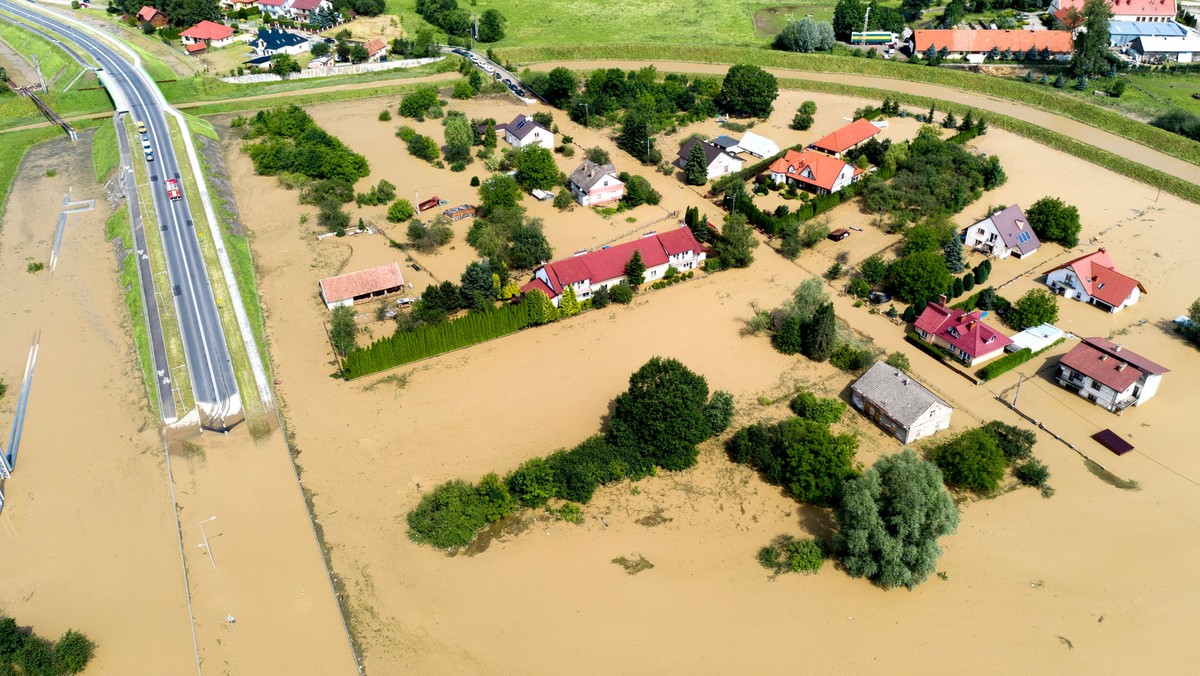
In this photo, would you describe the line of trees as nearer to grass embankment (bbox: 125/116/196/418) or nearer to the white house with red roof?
grass embankment (bbox: 125/116/196/418)

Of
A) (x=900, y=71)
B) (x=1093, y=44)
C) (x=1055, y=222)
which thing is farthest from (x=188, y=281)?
(x=1093, y=44)

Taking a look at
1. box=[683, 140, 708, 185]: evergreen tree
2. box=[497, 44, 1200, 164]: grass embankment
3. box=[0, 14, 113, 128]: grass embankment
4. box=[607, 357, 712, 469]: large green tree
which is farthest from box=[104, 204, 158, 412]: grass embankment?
box=[497, 44, 1200, 164]: grass embankment

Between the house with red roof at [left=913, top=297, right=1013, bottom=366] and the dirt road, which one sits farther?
the dirt road

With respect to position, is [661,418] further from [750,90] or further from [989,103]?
[989,103]

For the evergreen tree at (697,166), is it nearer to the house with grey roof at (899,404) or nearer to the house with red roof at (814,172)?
the house with red roof at (814,172)

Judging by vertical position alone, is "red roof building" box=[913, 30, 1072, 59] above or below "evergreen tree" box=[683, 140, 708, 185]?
above

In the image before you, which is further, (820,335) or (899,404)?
(820,335)

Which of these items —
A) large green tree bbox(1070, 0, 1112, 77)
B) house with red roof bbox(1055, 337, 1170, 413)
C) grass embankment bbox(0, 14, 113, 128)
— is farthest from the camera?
grass embankment bbox(0, 14, 113, 128)
